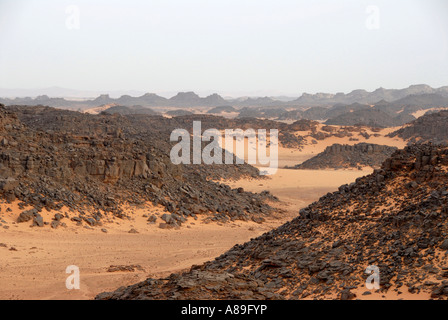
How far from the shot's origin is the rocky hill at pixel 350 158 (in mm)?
42938

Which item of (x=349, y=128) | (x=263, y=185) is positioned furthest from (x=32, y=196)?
(x=349, y=128)

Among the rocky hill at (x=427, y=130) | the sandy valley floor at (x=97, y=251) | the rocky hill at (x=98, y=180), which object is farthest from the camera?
the rocky hill at (x=427, y=130)

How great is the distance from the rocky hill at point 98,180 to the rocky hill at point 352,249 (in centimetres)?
841

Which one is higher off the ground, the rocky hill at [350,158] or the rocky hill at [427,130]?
the rocky hill at [427,130]

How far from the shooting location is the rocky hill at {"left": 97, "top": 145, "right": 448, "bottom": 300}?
8.92m

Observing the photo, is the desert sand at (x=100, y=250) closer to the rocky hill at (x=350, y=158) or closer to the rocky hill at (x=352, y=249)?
the rocky hill at (x=352, y=249)

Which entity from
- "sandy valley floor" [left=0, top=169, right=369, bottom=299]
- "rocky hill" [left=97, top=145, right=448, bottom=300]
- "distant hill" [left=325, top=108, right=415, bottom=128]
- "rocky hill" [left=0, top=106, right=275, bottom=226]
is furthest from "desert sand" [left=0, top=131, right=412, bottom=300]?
"distant hill" [left=325, top=108, right=415, bottom=128]

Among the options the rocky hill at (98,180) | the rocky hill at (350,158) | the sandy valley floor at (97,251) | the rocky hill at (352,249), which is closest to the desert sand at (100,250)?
the sandy valley floor at (97,251)

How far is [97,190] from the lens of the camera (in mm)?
19812

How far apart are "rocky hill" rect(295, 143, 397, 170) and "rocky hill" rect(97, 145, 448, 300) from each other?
30000 mm

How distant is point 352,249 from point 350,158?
34781 millimetres

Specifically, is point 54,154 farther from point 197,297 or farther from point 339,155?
point 339,155

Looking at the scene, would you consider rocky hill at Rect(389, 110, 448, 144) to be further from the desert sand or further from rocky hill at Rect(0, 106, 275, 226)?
the desert sand
